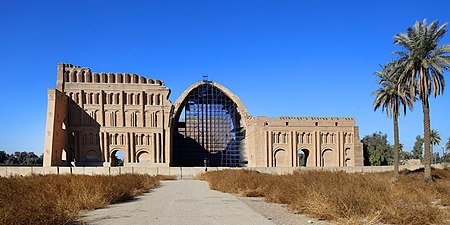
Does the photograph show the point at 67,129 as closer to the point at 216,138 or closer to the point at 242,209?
the point at 216,138

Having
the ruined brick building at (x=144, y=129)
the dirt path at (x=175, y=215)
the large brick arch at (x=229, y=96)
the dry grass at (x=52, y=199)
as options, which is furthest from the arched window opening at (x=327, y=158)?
the dirt path at (x=175, y=215)

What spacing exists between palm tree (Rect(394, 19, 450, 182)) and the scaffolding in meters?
44.9

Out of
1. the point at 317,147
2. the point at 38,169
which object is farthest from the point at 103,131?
the point at 317,147

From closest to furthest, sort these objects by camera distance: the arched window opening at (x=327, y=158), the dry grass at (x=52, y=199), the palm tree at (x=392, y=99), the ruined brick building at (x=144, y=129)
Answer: the dry grass at (x=52, y=199) → the palm tree at (x=392, y=99) → the ruined brick building at (x=144, y=129) → the arched window opening at (x=327, y=158)

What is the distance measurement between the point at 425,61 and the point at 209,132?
176ft

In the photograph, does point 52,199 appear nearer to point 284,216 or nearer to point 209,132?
point 284,216

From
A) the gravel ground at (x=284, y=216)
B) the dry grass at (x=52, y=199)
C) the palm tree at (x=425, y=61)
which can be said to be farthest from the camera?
the palm tree at (x=425, y=61)

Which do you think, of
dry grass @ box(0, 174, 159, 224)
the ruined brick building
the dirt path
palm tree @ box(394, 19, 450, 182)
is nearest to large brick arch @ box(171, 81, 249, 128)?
the ruined brick building

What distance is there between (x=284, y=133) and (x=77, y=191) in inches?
2160

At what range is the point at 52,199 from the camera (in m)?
12.4

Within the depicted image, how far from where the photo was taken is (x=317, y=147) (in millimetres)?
68250

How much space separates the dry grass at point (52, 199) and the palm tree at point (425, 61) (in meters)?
20.8

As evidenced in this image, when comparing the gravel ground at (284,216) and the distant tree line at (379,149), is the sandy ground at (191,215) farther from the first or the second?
the distant tree line at (379,149)

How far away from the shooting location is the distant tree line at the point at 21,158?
10615 cm
